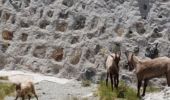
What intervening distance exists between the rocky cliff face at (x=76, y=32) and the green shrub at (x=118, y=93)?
1.29 metres

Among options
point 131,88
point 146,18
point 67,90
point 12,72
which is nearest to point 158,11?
point 146,18

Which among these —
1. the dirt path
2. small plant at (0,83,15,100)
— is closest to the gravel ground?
the dirt path

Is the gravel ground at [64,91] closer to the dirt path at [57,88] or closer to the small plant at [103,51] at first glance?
the dirt path at [57,88]

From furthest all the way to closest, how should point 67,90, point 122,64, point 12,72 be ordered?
point 12,72
point 122,64
point 67,90

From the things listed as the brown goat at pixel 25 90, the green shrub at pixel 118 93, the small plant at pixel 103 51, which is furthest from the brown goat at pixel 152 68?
the brown goat at pixel 25 90

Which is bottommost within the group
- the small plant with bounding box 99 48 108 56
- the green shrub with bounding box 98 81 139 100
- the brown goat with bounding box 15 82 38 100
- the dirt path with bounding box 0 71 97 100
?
the dirt path with bounding box 0 71 97 100

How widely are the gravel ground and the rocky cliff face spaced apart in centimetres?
94

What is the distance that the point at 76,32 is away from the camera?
14.7 m

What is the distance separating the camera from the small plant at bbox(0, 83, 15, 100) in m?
12.4

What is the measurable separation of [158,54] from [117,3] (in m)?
1.96

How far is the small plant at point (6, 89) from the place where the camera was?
12.4m

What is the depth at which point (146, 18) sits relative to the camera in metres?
14.0

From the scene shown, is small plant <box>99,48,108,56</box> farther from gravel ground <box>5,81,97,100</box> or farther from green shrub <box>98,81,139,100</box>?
green shrub <box>98,81,139,100</box>

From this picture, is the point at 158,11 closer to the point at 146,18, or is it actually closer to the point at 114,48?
the point at 146,18
